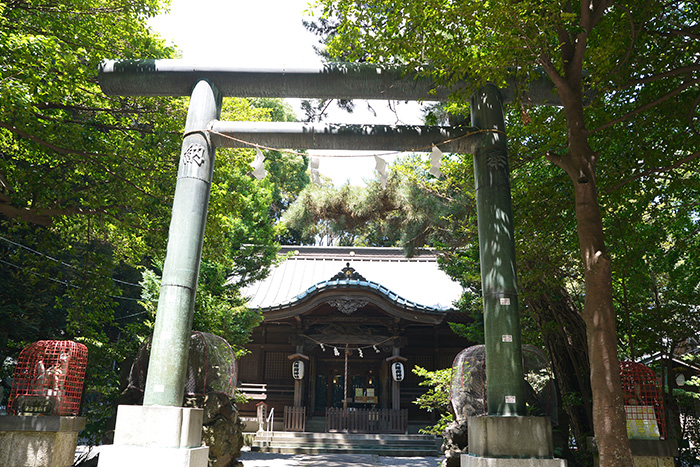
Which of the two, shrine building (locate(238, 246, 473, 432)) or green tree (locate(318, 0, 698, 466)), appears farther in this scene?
shrine building (locate(238, 246, 473, 432))

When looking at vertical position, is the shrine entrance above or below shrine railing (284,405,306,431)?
above

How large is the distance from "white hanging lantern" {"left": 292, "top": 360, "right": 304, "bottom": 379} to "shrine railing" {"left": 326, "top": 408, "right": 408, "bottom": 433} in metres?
1.38

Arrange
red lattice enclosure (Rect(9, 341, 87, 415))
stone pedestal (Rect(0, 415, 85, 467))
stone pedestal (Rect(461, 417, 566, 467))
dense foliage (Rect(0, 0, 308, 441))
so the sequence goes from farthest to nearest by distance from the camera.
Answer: dense foliage (Rect(0, 0, 308, 441)) → red lattice enclosure (Rect(9, 341, 87, 415)) → stone pedestal (Rect(0, 415, 85, 467)) → stone pedestal (Rect(461, 417, 566, 467))

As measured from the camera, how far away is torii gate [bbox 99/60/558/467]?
16.5 ft

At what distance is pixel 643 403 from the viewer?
17.8 ft

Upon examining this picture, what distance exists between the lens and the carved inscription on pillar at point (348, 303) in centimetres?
1472

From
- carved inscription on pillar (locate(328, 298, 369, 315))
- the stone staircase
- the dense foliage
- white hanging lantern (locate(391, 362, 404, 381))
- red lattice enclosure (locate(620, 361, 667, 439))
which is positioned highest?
the dense foliage

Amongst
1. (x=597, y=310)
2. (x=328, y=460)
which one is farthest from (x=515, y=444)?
(x=328, y=460)

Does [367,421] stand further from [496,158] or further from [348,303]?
[496,158]

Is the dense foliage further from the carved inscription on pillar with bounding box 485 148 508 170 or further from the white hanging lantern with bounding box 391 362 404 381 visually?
the white hanging lantern with bounding box 391 362 404 381

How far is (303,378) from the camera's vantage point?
1553 cm

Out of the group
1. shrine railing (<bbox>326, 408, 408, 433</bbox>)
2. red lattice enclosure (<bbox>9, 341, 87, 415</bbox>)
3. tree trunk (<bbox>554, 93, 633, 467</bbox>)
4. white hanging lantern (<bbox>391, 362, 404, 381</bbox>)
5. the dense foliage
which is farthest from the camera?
white hanging lantern (<bbox>391, 362, 404, 381</bbox>)

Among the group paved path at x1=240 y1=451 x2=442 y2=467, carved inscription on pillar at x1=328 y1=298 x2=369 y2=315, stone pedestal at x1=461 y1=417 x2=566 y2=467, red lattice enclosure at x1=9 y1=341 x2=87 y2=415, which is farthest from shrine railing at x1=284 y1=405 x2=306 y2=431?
stone pedestal at x1=461 y1=417 x2=566 y2=467

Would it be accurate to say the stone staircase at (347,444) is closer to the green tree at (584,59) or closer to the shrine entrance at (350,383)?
the shrine entrance at (350,383)
